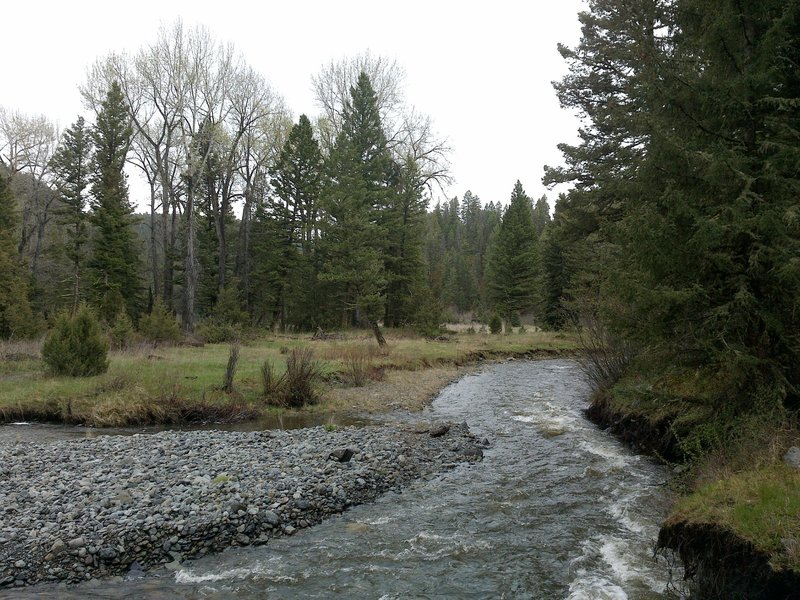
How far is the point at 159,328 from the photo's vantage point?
24.8 metres

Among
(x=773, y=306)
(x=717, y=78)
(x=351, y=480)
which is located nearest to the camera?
(x=773, y=306)

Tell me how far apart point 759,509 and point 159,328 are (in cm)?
2534

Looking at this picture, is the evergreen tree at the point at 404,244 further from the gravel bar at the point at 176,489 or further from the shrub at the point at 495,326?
the gravel bar at the point at 176,489

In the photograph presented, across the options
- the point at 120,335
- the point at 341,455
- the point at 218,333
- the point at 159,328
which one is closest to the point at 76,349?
the point at 120,335

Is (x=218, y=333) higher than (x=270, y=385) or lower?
higher

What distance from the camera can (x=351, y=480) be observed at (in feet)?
26.2

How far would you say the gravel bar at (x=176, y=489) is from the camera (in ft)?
18.5

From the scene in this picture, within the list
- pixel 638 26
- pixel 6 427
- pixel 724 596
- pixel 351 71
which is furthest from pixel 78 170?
pixel 724 596

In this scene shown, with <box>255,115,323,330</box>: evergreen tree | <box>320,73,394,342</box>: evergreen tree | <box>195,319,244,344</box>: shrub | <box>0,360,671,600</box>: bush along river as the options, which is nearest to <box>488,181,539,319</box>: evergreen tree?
<box>320,73,394,342</box>: evergreen tree

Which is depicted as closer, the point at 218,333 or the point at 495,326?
the point at 218,333

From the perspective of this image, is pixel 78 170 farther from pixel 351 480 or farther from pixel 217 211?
pixel 351 480

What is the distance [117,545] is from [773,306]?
8.43m

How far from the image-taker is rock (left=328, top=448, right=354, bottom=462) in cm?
876

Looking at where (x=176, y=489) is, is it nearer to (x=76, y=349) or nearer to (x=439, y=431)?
(x=439, y=431)
